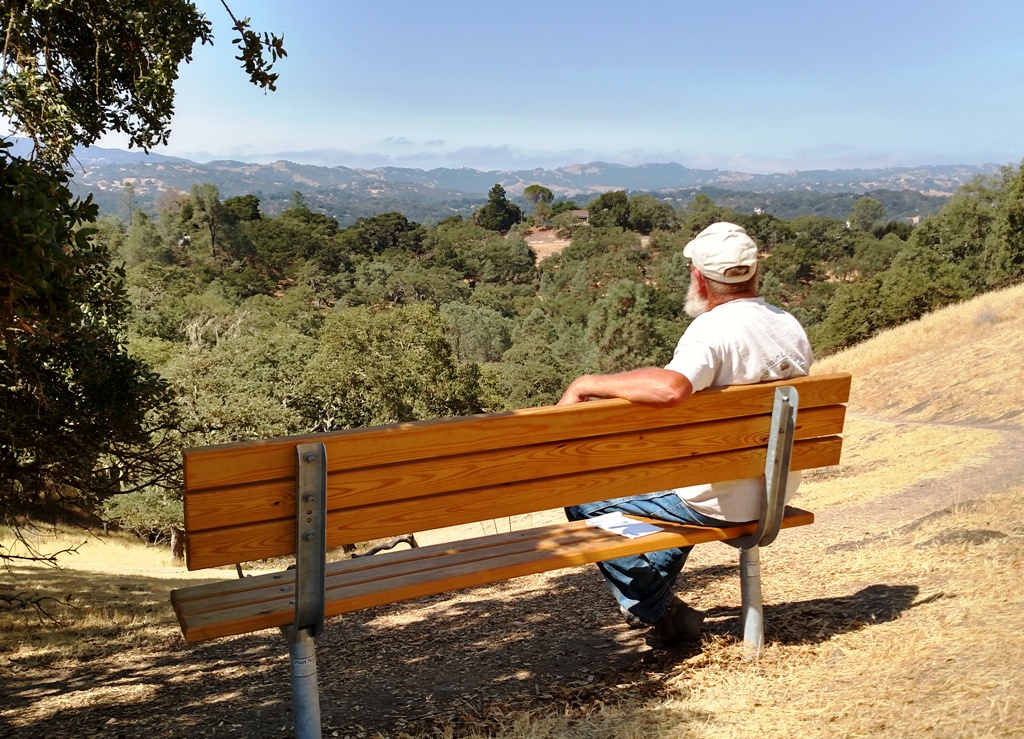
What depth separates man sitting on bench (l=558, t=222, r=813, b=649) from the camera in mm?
3234

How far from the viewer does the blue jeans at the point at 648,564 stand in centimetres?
367

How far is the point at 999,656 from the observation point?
3125mm

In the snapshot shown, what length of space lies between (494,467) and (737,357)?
111 centimetres

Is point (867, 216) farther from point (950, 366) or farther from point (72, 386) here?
point (72, 386)

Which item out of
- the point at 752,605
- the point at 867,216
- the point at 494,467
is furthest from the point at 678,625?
the point at 867,216

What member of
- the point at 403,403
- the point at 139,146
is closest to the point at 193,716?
the point at 139,146

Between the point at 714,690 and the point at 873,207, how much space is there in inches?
5033

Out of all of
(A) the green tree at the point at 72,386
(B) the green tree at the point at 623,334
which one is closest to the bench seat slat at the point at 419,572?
(A) the green tree at the point at 72,386

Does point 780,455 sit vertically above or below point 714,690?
above

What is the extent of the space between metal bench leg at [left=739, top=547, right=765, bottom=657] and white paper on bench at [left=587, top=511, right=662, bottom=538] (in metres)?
0.45

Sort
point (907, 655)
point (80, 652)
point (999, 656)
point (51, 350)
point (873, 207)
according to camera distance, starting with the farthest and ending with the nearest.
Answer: point (873, 207)
point (80, 652)
point (51, 350)
point (907, 655)
point (999, 656)

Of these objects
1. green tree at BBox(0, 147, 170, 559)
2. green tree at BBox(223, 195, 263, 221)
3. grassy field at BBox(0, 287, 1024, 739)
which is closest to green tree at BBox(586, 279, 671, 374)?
grassy field at BBox(0, 287, 1024, 739)

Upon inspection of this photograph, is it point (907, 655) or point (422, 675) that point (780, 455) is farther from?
point (422, 675)

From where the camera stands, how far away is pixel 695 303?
3.69 metres
